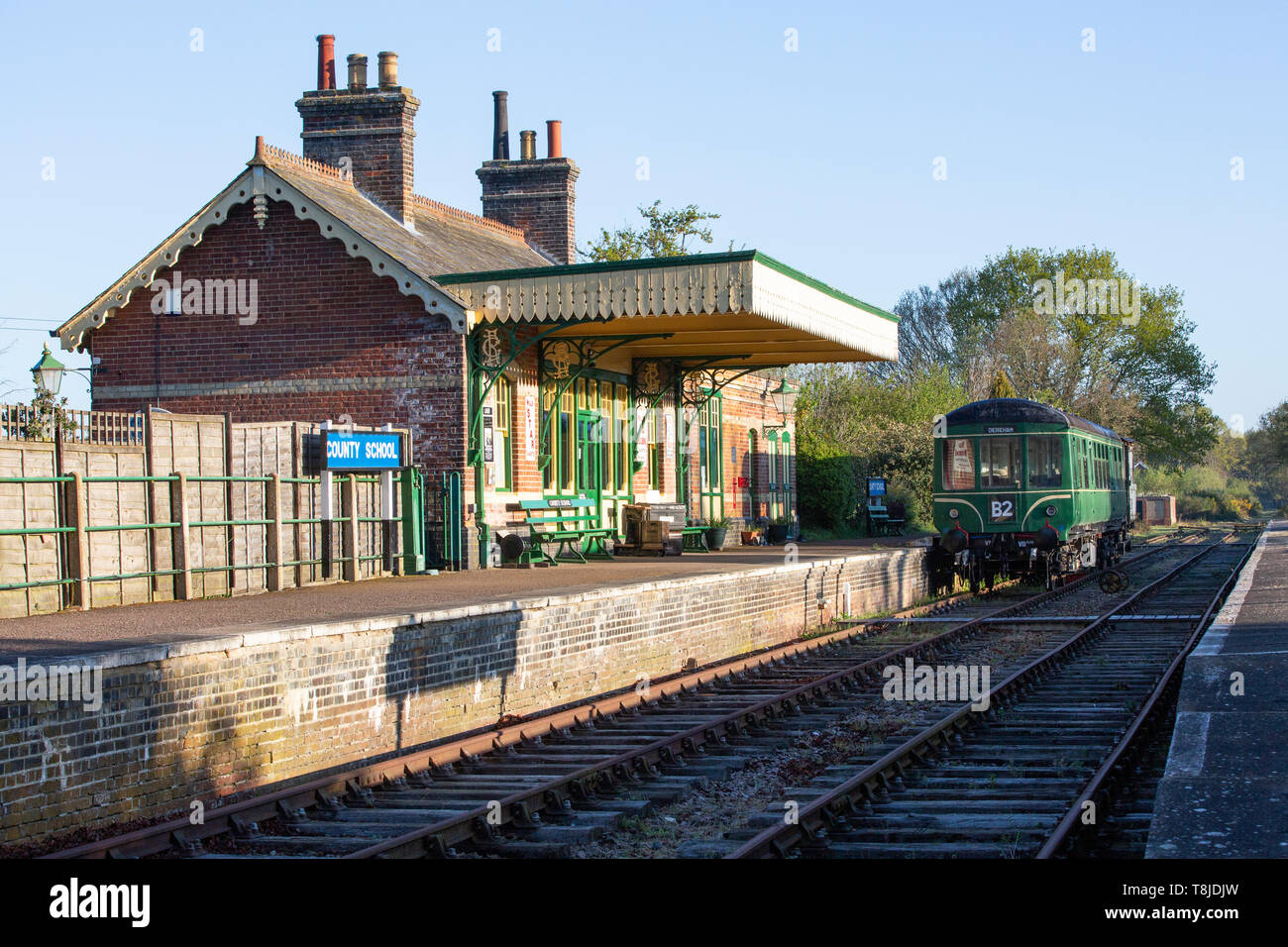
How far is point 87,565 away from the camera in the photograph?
12.7 m

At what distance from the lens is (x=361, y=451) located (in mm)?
16938

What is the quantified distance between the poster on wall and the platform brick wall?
5.44 meters

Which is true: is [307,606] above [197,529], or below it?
below

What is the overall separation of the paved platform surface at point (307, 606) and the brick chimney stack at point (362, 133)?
22.3ft

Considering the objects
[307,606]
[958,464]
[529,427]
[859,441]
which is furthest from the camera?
[859,441]

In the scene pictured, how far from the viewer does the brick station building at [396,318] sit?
62.0 ft

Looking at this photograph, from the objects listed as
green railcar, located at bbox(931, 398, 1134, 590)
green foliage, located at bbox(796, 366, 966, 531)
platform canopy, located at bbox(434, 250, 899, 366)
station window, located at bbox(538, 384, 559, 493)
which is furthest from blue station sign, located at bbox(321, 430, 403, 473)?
green foliage, located at bbox(796, 366, 966, 531)

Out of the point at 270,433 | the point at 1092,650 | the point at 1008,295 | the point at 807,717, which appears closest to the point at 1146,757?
the point at 807,717

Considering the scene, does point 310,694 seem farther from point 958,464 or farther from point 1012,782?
point 958,464

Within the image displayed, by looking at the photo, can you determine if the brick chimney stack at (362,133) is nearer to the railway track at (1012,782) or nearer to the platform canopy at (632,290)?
the platform canopy at (632,290)

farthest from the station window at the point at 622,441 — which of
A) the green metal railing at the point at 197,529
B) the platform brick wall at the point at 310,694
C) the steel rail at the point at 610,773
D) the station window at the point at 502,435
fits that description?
the steel rail at the point at 610,773

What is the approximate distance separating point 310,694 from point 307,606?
3394 millimetres

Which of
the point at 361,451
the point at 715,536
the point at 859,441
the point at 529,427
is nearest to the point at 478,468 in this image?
the point at 529,427
